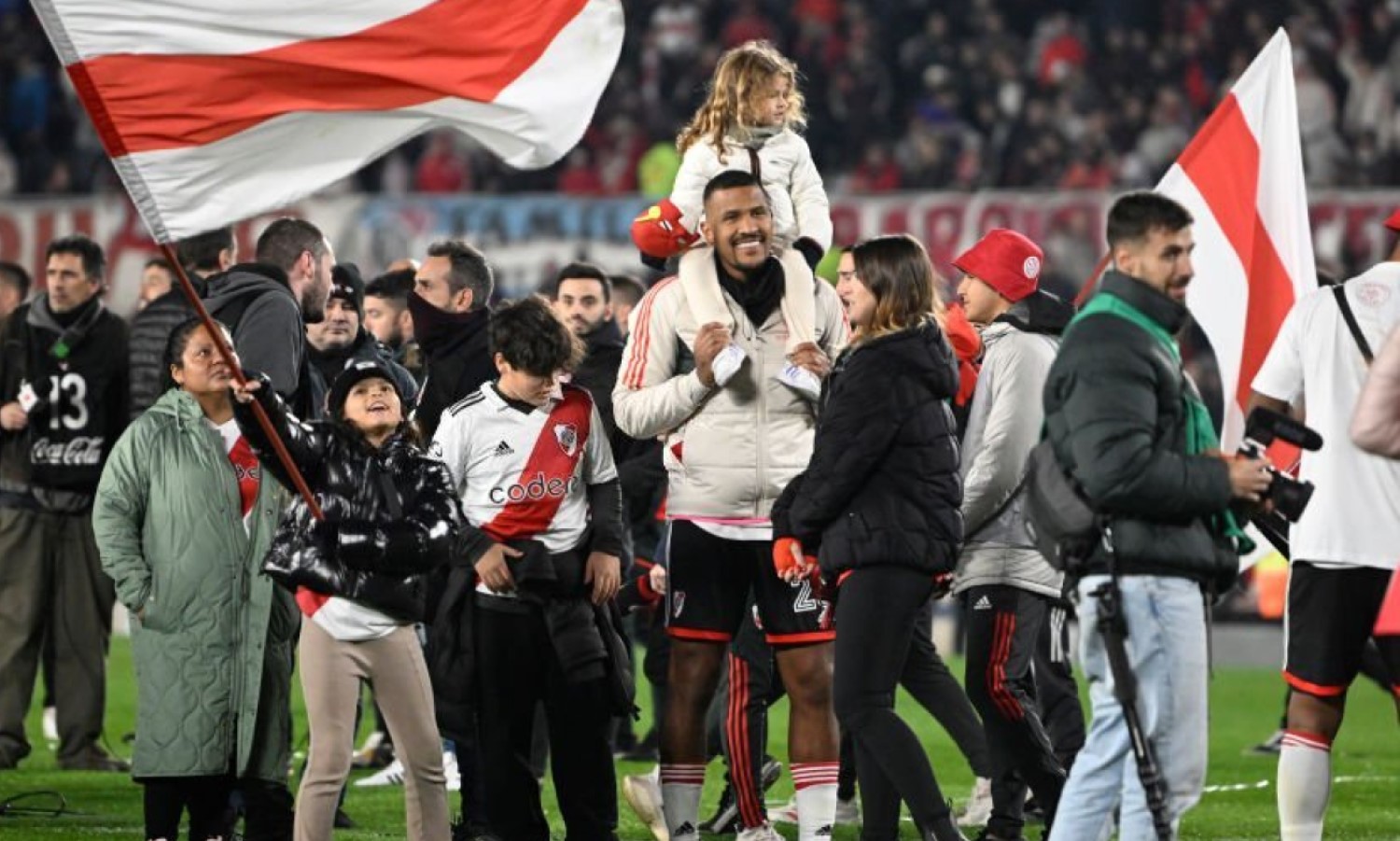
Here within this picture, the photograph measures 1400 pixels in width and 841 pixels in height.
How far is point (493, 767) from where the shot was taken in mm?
8617

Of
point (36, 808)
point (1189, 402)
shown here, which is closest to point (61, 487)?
point (36, 808)

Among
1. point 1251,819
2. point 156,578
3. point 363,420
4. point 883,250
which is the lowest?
point 1251,819

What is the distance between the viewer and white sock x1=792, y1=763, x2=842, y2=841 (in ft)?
28.3

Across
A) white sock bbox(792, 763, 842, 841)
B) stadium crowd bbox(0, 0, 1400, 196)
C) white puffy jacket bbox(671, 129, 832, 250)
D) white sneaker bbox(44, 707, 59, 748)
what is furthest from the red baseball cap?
stadium crowd bbox(0, 0, 1400, 196)

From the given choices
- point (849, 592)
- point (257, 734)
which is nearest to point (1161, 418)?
point (849, 592)

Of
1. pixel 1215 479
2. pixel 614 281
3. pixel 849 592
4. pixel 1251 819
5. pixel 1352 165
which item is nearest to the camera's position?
pixel 1215 479

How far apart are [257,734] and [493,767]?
783mm

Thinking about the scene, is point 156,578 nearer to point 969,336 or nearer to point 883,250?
point 883,250

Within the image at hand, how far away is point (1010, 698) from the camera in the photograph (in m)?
9.06

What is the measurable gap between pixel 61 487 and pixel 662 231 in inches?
185

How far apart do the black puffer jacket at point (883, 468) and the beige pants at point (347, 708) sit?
4.18 ft

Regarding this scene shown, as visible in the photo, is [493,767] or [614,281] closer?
[493,767]

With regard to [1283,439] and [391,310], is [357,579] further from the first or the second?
[391,310]

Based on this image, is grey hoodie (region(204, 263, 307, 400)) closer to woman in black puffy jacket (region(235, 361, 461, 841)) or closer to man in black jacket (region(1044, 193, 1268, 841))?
woman in black puffy jacket (region(235, 361, 461, 841))
